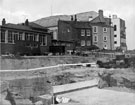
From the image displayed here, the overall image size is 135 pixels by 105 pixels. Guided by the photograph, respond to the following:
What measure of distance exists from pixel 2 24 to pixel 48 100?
2121 centimetres

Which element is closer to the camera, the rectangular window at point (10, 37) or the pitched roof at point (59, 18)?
the rectangular window at point (10, 37)

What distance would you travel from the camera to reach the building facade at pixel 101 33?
50.0 meters

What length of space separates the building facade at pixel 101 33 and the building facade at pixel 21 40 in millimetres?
18203

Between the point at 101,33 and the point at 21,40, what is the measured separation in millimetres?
25523

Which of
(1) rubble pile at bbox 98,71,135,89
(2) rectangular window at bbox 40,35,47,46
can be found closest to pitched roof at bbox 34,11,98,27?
(2) rectangular window at bbox 40,35,47,46

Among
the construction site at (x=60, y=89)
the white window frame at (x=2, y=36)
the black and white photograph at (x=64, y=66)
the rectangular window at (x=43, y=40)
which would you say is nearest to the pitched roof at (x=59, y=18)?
the black and white photograph at (x=64, y=66)

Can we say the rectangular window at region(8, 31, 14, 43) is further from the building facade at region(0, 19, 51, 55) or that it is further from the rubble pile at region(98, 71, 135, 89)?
the rubble pile at region(98, 71, 135, 89)

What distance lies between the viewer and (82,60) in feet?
92.7

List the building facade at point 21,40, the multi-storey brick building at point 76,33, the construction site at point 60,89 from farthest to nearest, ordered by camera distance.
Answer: the multi-storey brick building at point 76,33, the building facade at point 21,40, the construction site at point 60,89

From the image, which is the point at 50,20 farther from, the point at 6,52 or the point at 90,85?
the point at 90,85

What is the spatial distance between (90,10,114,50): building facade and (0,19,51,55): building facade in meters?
18.2

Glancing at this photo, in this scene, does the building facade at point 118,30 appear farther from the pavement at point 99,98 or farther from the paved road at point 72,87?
the pavement at point 99,98

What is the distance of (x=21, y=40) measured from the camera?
101 feet

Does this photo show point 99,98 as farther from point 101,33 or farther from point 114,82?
point 101,33
